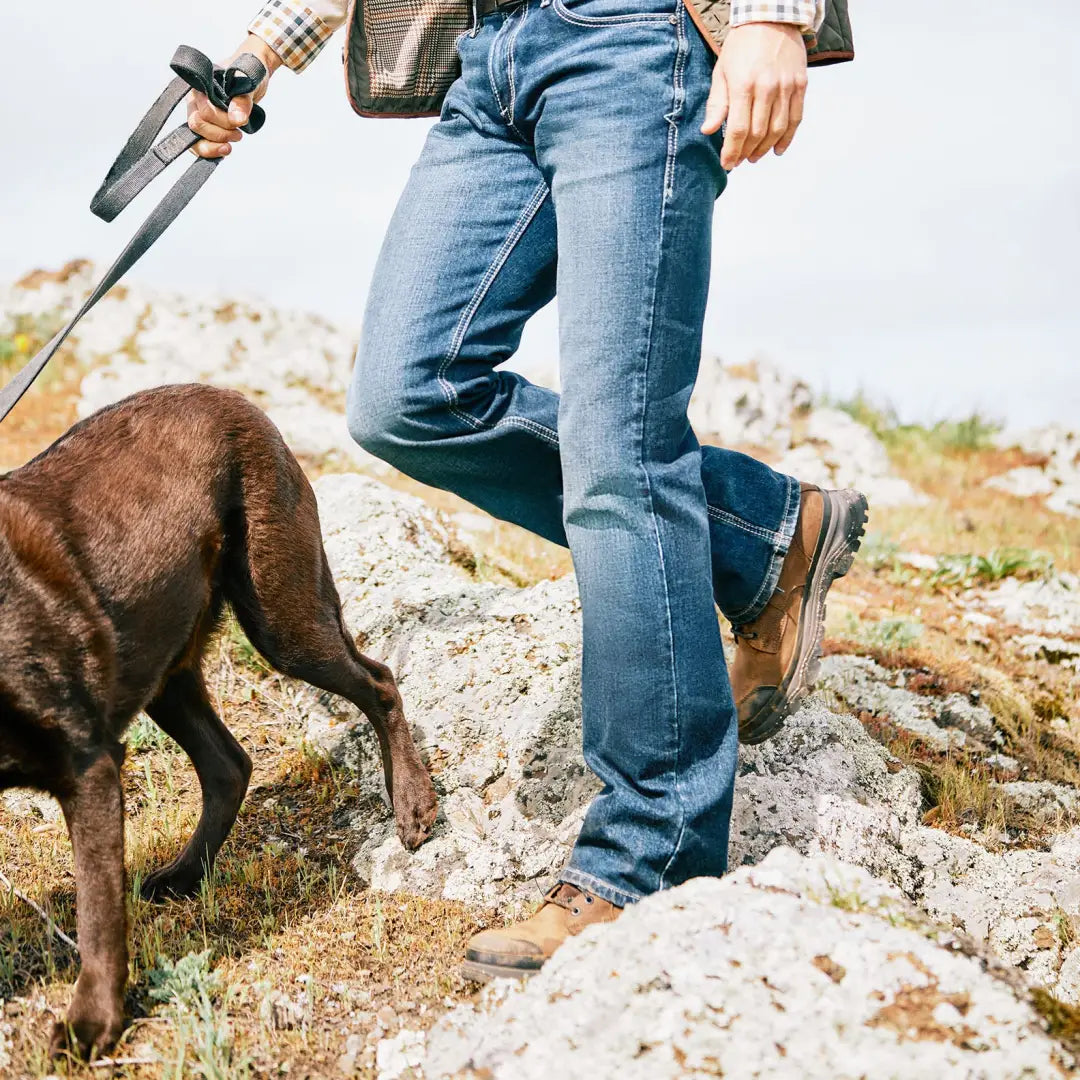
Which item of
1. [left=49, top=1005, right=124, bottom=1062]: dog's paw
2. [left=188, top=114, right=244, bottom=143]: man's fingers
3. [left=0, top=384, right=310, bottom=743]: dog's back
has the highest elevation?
[left=188, top=114, right=244, bottom=143]: man's fingers

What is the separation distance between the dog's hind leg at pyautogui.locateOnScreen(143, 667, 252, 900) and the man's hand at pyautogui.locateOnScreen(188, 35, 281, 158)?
4.28 feet

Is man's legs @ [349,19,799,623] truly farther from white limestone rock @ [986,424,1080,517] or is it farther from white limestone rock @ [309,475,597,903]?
white limestone rock @ [986,424,1080,517]

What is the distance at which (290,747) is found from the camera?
3703mm

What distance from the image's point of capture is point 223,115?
9.05ft

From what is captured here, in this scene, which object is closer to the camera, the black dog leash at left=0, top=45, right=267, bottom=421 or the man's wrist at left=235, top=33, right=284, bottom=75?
the black dog leash at left=0, top=45, right=267, bottom=421

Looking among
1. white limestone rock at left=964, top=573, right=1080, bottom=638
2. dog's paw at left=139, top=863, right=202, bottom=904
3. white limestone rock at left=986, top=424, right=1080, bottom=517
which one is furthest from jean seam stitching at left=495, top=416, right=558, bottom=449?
white limestone rock at left=986, top=424, right=1080, bottom=517

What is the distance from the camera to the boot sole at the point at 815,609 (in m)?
2.89

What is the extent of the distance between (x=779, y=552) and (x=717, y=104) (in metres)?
1.06

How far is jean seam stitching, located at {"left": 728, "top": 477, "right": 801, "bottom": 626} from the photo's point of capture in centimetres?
279

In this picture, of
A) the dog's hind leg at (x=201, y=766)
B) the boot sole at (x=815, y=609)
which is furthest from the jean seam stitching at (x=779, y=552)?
the dog's hind leg at (x=201, y=766)

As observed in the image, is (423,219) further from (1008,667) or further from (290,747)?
(1008,667)

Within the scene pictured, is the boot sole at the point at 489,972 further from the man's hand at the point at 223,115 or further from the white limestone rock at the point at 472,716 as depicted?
Result: the man's hand at the point at 223,115

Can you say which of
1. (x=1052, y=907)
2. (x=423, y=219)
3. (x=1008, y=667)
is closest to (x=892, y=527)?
(x=1008, y=667)

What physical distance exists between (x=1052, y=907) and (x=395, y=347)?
2.11 meters
